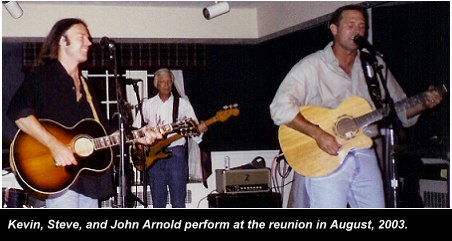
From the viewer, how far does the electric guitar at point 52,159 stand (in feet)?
9.41

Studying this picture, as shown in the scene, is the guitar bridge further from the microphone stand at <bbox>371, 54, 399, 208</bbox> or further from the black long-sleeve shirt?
the black long-sleeve shirt

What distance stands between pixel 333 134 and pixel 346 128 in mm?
66

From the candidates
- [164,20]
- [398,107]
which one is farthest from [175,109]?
[398,107]

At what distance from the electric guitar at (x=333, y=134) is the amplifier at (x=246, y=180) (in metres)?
1.25

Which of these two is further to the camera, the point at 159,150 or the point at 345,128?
the point at 159,150

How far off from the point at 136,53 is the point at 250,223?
228cm

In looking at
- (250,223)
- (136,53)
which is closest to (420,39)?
(250,223)

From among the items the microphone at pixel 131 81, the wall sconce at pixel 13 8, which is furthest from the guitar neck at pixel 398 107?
the wall sconce at pixel 13 8

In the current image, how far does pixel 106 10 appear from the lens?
428cm

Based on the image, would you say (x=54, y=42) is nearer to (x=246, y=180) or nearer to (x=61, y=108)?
(x=61, y=108)

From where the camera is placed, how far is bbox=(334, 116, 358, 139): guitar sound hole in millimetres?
2990

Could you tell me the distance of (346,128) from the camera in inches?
118

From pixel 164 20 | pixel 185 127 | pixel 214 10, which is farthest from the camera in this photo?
pixel 164 20

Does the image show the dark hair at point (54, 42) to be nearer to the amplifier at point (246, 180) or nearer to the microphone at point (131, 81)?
the microphone at point (131, 81)
